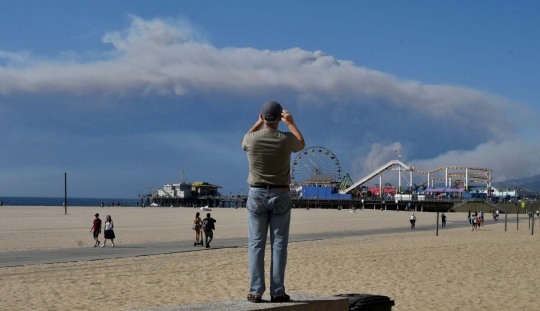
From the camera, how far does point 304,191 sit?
12925 cm

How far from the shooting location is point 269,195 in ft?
15.6

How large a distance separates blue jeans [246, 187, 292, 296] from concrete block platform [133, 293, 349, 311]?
153 mm

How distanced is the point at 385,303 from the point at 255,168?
1.57m

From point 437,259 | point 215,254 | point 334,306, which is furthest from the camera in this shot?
point 215,254

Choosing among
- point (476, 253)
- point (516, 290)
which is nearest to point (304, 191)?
point (476, 253)

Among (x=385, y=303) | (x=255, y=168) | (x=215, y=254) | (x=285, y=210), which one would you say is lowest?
(x=215, y=254)

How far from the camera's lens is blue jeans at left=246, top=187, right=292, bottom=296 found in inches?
187

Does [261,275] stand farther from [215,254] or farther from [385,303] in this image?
[215,254]

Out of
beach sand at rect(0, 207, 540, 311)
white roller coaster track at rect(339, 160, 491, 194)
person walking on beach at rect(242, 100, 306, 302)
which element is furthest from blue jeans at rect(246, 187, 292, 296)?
white roller coaster track at rect(339, 160, 491, 194)

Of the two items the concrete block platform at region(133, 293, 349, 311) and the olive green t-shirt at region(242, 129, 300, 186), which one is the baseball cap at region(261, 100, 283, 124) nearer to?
the olive green t-shirt at region(242, 129, 300, 186)

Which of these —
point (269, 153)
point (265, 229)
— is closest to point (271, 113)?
point (269, 153)

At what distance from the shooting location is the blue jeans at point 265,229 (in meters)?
4.74

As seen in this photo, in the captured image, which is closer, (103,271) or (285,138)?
(285,138)

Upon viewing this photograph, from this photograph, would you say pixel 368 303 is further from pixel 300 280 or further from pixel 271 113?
pixel 300 280
